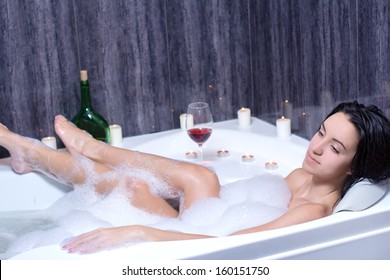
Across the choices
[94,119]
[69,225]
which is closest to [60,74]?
[94,119]

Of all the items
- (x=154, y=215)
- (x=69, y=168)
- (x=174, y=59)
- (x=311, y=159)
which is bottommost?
(x=154, y=215)

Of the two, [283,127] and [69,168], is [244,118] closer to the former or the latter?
[283,127]

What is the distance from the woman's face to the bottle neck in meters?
1.10

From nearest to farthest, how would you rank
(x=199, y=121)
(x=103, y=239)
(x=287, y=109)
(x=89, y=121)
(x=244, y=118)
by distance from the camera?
(x=103, y=239) → (x=199, y=121) → (x=89, y=121) → (x=287, y=109) → (x=244, y=118)

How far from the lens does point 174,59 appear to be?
3.11 m

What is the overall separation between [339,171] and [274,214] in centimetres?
27

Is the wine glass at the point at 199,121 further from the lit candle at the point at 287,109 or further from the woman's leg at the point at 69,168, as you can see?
the lit candle at the point at 287,109

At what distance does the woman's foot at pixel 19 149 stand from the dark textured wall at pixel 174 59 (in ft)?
0.71

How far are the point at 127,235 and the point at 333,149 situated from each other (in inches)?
26.0

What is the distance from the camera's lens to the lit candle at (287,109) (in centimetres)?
301

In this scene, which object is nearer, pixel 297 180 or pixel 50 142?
pixel 297 180

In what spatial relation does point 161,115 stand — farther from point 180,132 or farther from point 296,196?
point 296,196

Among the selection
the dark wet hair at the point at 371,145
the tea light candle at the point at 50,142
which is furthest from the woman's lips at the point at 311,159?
Answer: the tea light candle at the point at 50,142

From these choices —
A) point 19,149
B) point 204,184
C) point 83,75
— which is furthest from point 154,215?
point 83,75
